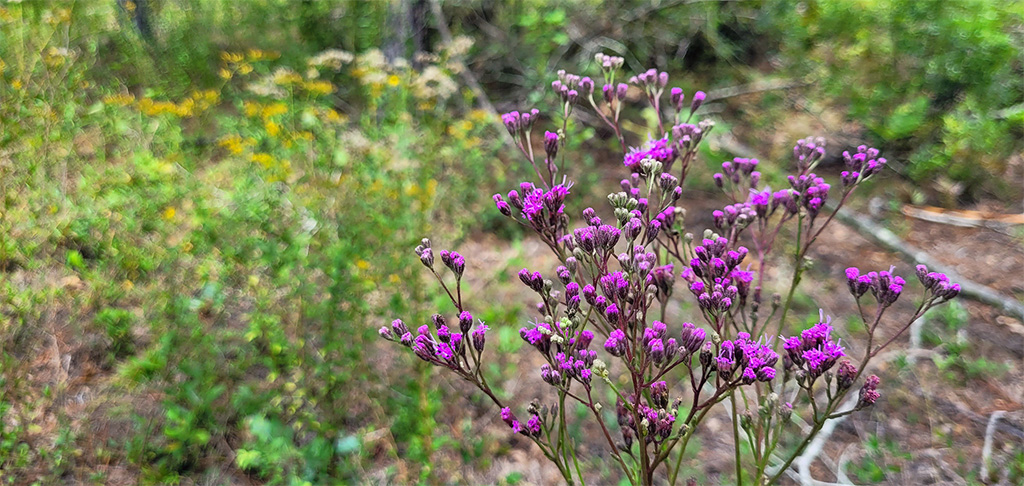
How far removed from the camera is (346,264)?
2383 mm

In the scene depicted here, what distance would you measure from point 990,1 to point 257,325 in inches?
200

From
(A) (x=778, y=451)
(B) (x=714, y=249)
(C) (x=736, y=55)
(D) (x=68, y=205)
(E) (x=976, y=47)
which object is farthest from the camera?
(C) (x=736, y=55)

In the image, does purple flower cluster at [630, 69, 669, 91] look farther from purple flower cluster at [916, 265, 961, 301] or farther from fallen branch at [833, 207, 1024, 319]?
fallen branch at [833, 207, 1024, 319]

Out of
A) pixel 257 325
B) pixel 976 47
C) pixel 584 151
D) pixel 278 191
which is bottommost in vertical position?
pixel 584 151

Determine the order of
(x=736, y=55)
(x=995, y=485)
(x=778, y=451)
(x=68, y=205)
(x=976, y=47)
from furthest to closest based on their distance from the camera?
(x=736, y=55) < (x=976, y=47) < (x=68, y=205) < (x=778, y=451) < (x=995, y=485)

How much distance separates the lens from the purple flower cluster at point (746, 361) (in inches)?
42.4

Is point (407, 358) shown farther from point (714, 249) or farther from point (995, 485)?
point (995, 485)

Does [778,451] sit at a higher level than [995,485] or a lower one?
lower

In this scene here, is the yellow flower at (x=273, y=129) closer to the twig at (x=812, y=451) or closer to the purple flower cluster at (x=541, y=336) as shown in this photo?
the purple flower cluster at (x=541, y=336)

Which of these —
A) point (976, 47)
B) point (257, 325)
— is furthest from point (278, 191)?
point (976, 47)

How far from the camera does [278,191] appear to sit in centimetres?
271

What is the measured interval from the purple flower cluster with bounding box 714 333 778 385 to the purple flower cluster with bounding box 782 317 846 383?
46mm

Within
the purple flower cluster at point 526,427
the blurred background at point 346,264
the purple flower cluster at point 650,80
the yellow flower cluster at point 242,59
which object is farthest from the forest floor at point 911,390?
the yellow flower cluster at point 242,59

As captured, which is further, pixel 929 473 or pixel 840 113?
pixel 840 113
